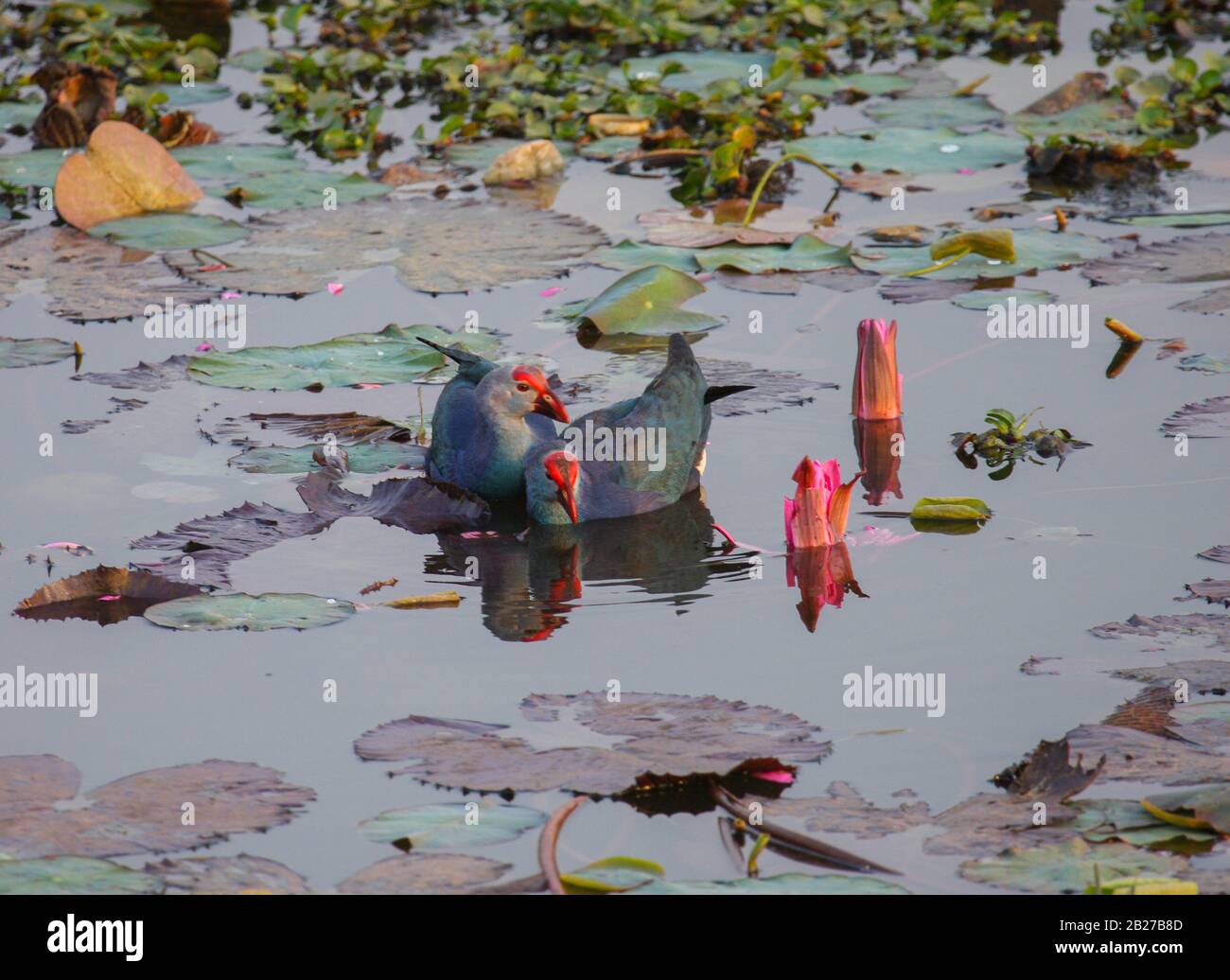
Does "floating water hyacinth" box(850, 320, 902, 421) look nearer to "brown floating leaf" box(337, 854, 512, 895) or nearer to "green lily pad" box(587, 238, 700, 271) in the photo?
"green lily pad" box(587, 238, 700, 271)

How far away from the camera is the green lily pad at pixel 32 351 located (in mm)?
8211

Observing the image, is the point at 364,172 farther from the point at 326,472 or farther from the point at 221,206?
the point at 326,472

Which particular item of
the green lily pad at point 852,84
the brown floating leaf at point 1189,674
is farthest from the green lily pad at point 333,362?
the green lily pad at point 852,84

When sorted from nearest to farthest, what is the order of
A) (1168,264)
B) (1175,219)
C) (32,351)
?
(32,351) → (1168,264) → (1175,219)

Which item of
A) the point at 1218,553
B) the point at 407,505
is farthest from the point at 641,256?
the point at 1218,553

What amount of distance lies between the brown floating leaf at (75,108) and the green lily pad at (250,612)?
651cm

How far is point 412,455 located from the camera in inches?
282

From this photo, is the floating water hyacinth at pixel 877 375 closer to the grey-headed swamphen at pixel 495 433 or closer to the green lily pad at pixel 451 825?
the grey-headed swamphen at pixel 495 433

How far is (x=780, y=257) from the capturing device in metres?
9.17

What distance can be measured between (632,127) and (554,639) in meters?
6.63

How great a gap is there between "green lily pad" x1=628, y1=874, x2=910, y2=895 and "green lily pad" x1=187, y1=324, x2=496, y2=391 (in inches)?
159

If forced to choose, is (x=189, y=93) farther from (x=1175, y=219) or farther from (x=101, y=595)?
(x=101, y=595)

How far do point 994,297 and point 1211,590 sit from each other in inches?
Answer: 122

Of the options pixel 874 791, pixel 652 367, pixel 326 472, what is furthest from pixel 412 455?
pixel 874 791
